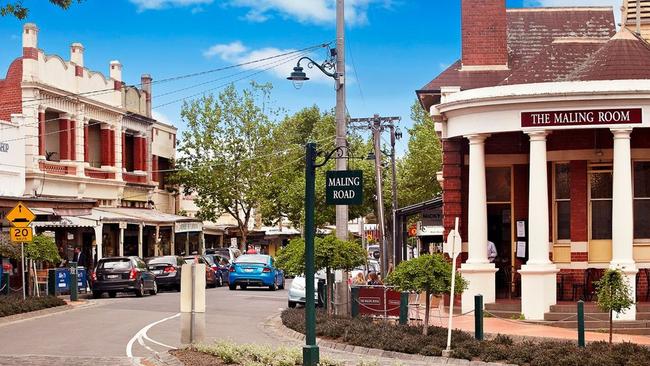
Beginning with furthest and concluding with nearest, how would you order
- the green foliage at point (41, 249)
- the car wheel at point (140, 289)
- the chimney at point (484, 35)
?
the car wheel at point (140, 289)
the green foliage at point (41, 249)
the chimney at point (484, 35)

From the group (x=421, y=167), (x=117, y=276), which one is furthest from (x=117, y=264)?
(x=421, y=167)

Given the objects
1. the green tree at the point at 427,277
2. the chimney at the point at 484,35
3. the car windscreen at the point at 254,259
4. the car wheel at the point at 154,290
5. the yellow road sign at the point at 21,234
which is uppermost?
the chimney at the point at 484,35

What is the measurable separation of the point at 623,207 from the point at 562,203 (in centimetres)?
272

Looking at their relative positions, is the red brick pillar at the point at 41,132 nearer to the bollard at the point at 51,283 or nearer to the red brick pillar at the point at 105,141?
the red brick pillar at the point at 105,141

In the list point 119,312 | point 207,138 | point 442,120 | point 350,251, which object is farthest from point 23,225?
point 207,138

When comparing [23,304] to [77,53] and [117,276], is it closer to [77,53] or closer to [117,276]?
[117,276]

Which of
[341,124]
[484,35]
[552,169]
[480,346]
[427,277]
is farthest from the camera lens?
[484,35]

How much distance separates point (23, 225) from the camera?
2980 cm

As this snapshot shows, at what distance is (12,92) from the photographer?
42719mm

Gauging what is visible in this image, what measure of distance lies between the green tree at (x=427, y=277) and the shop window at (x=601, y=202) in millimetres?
6699

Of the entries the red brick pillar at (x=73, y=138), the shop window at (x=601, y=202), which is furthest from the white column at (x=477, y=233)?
the red brick pillar at (x=73, y=138)

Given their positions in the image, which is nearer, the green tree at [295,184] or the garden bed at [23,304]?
the garden bed at [23,304]

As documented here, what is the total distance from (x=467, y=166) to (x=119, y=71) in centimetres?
2928

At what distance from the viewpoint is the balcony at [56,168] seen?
43344mm
